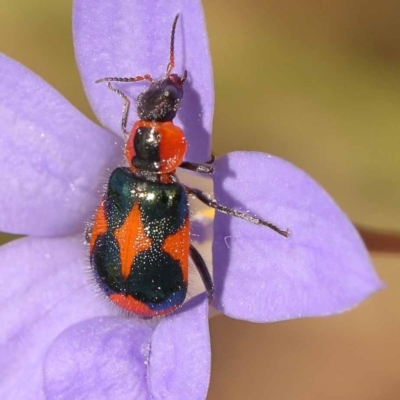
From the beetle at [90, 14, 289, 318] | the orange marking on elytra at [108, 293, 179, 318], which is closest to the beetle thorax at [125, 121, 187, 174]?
the beetle at [90, 14, 289, 318]

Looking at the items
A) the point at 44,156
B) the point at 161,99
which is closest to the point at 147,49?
the point at 161,99

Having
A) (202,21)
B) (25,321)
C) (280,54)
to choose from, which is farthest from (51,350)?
(280,54)

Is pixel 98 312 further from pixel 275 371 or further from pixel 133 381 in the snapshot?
pixel 275 371

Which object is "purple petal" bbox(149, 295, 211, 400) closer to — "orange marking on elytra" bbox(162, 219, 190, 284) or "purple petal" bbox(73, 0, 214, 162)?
"orange marking on elytra" bbox(162, 219, 190, 284)

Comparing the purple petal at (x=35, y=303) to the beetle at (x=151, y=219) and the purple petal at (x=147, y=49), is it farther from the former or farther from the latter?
the purple petal at (x=147, y=49)

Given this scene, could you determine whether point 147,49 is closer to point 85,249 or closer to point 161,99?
point 161,99

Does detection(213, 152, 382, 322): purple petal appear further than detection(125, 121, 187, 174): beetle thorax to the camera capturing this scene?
No

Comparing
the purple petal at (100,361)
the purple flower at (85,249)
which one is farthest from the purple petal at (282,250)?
the purple petal at (100,361)
